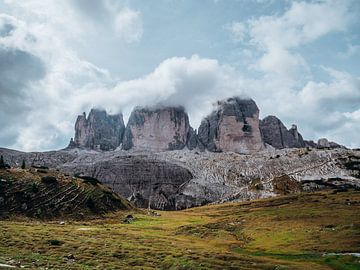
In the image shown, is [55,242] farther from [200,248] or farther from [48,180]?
[48,180]

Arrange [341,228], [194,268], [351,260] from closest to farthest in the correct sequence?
[194,268]
[351,260]
[341,228]

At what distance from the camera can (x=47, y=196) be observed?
11375cm

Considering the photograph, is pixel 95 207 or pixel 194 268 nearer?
pixel 194 268

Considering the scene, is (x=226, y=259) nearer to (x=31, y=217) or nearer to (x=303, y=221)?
(x=303, y=221)

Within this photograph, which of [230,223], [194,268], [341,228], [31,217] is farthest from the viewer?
[230,223]

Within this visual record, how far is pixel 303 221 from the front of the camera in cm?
10194

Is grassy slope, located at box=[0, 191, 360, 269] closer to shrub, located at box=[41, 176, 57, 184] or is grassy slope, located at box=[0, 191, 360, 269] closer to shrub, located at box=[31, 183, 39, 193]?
shrub, located at box=[31, 183, 39, 193]

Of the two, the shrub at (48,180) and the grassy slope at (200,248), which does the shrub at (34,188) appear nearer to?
the shrub at (48,180)

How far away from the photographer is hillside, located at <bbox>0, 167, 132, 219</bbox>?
105 m

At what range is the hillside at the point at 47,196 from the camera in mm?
104938

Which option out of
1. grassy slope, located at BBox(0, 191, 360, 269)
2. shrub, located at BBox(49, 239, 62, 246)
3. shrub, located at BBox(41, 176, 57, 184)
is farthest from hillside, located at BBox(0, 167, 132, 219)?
shrub, located at BBox(49, 239, 62, 246)

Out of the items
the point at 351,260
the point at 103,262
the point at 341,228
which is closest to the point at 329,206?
the point at 341,228

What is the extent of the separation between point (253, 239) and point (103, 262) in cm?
4235

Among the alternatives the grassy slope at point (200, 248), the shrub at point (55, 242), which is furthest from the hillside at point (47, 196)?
the shrub at point (55, 242)
